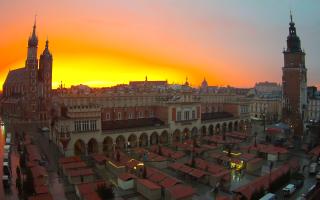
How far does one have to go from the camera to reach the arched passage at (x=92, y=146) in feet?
157

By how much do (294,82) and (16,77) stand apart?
80331mm

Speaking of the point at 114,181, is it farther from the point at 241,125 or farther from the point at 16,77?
the point at 16,77

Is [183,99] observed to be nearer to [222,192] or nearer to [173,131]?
[173,131]

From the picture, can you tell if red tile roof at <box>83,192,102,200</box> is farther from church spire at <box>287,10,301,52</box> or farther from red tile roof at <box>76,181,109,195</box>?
church spire at <box>287,10,301,52</box>

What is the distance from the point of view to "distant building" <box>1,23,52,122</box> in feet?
273

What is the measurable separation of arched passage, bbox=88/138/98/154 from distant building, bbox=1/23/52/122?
3764cm

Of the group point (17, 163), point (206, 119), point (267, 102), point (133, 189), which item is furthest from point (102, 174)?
point (267, 102)

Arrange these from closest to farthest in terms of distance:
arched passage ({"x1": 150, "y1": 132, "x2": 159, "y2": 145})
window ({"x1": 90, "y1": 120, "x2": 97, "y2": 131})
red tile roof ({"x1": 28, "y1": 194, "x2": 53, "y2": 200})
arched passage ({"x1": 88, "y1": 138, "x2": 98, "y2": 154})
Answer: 1. red tile roof ({"x1": 28, "y1": 194, "x2": 53, "y2": 200})
2. window ({"x1": 90, "y1": 120, "x2": 97, "y2": 131})
3. arched passage ({"x1": 88, "y1": 138, "x2": 98, "y2": 154})
4. arched passage ({"x1": 150, "y1": 132, "x2": 159, "y2": 145})

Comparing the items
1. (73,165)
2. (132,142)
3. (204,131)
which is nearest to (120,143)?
(132,142)

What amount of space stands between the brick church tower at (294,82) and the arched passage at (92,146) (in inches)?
1580

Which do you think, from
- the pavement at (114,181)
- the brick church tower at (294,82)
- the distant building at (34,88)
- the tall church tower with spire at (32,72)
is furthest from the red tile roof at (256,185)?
the tall church tower with spire at (32,72)

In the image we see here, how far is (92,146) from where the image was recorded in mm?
48844

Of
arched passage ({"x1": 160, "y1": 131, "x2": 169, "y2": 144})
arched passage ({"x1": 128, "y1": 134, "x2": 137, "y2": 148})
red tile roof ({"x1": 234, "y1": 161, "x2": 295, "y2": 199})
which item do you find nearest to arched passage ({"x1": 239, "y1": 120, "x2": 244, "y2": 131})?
arched passage ({"x1": 160, "y1": 131, "x2": 169, "y2": 144})

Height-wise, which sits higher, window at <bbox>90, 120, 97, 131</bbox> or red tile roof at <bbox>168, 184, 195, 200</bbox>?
Result: window at <bbox>90, 120, 97, 131</bbox>
